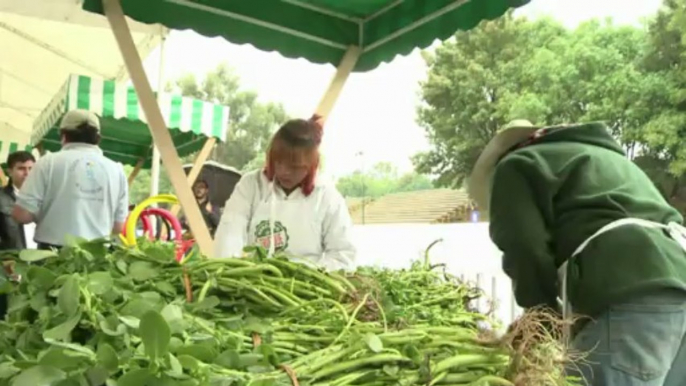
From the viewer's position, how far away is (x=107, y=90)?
15.5 ft

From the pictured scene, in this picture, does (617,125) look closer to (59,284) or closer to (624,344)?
(624,344)

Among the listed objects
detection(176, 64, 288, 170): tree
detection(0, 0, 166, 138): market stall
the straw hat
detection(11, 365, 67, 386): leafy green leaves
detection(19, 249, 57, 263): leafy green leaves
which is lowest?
detection(11, 365, 67, 386): leafy green leaves

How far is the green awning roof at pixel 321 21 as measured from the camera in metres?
2.51

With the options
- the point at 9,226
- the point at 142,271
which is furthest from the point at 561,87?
the point at 142,271

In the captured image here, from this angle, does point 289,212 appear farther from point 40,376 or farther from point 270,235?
point 40,376

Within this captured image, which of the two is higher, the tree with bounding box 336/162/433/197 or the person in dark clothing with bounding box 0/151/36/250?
the tree with bounding box 336/162/433/197

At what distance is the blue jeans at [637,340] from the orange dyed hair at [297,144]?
93 cm

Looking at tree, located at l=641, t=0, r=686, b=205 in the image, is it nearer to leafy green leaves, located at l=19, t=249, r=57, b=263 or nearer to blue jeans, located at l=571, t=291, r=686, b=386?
blue jeans, located at l=571, t=291, r=686, b=386

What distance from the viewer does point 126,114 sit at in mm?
4793

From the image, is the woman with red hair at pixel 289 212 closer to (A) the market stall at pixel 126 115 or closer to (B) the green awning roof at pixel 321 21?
(B) the green awning roof at pixel 321 21

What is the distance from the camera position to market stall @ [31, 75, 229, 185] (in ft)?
15.1

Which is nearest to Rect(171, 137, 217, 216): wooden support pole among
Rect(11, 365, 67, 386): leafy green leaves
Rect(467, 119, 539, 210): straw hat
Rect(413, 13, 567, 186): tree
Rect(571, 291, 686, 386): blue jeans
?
Rect(467, 119, 539, 210): straw hat

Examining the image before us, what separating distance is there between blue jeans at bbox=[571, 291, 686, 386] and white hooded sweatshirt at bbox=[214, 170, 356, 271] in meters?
0.80

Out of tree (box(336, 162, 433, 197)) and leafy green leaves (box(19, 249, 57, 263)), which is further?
tree (box(336, 162, 433, 197))
